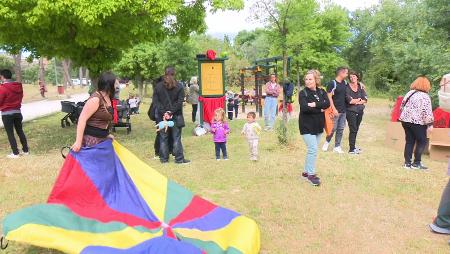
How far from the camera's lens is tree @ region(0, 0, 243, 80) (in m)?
8.68

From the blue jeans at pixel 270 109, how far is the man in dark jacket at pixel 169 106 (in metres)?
A: 5.36

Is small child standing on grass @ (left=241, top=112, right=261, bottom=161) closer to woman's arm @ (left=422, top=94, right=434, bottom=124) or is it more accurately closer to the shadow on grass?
woman's arm @ (left=422, top=94, right=434, bottom=124)

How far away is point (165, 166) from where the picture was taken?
330 inches

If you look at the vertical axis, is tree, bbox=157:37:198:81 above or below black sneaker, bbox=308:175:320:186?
above

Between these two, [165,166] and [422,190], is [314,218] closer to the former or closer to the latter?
[422,190]

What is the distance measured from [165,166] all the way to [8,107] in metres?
3.68

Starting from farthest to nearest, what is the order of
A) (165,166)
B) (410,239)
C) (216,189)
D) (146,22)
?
(146,22) → (165,166) → (216,189) → (410,239)

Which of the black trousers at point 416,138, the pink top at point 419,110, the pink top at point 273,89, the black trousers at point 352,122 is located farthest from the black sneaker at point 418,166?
the pink top at point 273,89

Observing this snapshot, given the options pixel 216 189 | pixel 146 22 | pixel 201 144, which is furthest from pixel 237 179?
pixel 146 22

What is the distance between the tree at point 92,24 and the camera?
8680 mm

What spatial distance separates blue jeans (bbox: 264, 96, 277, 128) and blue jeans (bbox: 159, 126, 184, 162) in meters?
5.35

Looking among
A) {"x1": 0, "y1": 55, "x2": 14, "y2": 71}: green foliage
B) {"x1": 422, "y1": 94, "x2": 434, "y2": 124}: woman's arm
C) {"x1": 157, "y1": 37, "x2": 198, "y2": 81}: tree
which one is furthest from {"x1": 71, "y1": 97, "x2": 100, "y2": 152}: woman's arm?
{"x1": 0, "y1": 55, "x2": 14, "y2": 71}: green foliage

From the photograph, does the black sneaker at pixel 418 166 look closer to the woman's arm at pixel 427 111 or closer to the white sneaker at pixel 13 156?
the woman's arm at pixel 427 111

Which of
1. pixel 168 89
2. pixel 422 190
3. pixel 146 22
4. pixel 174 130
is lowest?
pixel 422 190
